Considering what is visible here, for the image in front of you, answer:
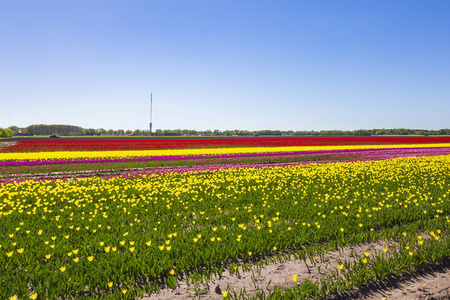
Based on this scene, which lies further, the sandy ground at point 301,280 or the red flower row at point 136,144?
the red flower row at point 136,144

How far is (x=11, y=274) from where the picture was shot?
181 inches

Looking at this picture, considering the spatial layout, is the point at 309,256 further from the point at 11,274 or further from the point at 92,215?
the point at 92,215

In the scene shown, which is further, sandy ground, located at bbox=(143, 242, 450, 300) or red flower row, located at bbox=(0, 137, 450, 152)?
red flower row, located at bbox=(0, 137, 450, 152)

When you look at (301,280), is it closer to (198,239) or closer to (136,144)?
(198,239)

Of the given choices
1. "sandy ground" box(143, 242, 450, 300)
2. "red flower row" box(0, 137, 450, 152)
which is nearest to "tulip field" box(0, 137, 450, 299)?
"sandy ground" box(143, 242, 450, 300)

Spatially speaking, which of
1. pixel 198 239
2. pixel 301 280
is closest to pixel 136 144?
pixel 198 239

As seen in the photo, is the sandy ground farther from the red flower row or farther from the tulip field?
the red flower row

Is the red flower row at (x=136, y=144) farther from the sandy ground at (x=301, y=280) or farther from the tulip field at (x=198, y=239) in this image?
the sandy ground at (x=301, y=280)

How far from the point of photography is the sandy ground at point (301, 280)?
433 cm

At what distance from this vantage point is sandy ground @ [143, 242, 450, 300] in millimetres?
4332

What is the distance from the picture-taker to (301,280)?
476 cm

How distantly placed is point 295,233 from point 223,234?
68.6 inches

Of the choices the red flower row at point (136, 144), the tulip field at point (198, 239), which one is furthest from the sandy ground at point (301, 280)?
the red flower row at point (136, 144)

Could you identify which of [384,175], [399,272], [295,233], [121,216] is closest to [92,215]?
[121,216]
